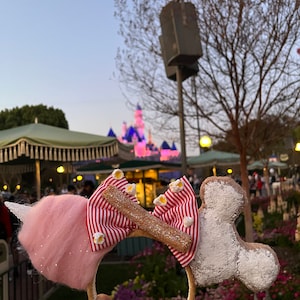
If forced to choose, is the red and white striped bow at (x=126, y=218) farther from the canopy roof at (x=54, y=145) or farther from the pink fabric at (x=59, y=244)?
the canopy roof at (x=54, y=145)

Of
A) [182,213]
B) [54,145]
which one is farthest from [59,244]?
[54,145]

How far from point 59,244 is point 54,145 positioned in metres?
4.93

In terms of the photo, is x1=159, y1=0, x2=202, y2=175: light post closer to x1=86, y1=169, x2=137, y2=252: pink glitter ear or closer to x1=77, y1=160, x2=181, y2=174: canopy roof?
x1=86, y1=169, x2=137, y2=252: pink glitter ear

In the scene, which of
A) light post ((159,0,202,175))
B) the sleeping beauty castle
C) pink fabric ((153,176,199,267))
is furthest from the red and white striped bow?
the sleeping beauty castle

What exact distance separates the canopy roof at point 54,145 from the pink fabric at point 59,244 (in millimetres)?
4622

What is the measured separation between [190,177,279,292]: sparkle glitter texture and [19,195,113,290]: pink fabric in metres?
0.37

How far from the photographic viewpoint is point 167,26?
6.31 meters

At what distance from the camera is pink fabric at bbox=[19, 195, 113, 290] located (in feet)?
5.00

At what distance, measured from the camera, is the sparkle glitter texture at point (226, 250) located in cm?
159

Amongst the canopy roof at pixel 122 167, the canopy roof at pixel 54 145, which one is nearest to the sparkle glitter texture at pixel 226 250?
the canopy roof at pixel 54 145

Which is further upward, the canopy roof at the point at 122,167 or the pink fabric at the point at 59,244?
the canopy roof at the point at 122,167

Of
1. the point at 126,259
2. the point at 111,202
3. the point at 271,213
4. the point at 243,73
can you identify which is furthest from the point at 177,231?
the point at 271,213

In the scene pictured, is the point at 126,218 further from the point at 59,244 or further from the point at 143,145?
the point at 143,145

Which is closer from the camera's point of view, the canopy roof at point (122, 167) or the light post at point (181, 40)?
the light post at point (181, 40)
